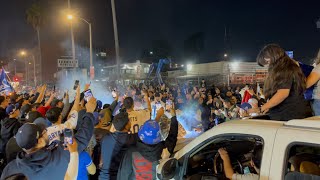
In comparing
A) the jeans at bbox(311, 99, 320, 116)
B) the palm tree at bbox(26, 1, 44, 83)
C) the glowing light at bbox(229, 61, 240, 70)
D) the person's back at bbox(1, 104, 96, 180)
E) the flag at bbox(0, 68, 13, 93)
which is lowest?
the person's back at bbox(1, 104, 96, 180)

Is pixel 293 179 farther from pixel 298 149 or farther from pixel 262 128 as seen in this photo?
pixel 262 128

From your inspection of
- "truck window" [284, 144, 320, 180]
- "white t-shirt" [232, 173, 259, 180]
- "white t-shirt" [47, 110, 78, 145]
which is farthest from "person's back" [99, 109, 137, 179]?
"truck window" [284, 144, 320, 180]

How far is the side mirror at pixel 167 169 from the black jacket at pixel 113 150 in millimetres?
1559

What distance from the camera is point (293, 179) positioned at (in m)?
2.15

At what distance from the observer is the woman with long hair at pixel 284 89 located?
3102mm

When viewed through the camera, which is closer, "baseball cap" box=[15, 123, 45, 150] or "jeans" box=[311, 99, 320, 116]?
"baseball cap" box=[15, 123, 45, 150]

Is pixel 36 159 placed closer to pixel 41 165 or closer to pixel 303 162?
pixel 41 165

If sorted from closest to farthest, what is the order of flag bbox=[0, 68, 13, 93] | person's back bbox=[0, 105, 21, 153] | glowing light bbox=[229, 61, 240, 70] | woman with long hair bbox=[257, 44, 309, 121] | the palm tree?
woman with long hair bbox=[257, 44, 309, 121] < person's back bbox=[0, 105, 21, 153] < flag bbox=[0, 68, 13, 93] < glowing light bbox=[229, 61, 240, 70] < the palm tree

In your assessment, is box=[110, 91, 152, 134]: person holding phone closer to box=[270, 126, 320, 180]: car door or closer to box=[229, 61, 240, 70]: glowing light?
box=[270, 126, 320, 180]: car door

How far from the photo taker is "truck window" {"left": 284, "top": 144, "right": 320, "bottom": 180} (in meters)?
2.16

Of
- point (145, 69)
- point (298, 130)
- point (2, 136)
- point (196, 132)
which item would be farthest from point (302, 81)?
point (145, 69)

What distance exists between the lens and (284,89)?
3098 mm

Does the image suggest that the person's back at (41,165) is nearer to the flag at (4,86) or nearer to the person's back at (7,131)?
the person's back at (7,131)

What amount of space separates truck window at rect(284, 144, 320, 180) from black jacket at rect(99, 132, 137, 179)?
246 cm
